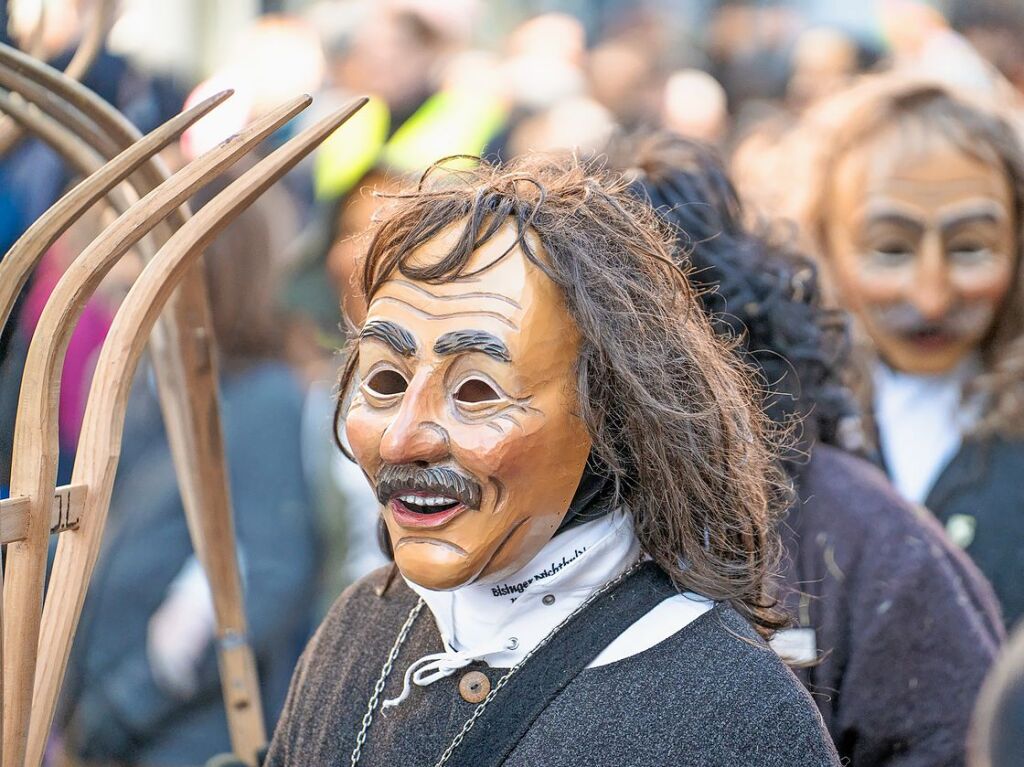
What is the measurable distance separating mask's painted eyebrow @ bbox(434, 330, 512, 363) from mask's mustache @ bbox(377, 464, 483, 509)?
134 millimetres

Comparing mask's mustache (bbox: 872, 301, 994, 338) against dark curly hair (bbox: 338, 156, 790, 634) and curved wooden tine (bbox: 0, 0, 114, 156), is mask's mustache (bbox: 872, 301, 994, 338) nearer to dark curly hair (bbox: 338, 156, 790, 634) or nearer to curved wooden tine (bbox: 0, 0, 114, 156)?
dark curly hair (bbox: 338, 156, 790, 634)

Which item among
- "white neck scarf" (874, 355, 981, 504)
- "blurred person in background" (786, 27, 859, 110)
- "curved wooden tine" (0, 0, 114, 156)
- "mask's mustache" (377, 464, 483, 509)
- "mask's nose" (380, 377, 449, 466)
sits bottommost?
"white neck scarf" (874, 355, 981, 504)

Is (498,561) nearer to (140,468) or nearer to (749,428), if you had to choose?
(749,428)

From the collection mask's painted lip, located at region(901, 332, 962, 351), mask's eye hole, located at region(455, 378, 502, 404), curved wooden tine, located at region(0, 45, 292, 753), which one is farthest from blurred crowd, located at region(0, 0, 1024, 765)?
mask's eye hole, located at region(455, 378, 502, 404)

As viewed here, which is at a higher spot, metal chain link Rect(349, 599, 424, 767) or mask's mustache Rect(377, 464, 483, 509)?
mask's mustache Rect(377, 464, 483, 509)

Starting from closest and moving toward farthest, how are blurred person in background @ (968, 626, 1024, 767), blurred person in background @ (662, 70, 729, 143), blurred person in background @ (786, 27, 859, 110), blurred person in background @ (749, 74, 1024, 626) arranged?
blurred person in background @ (968, 626, 1024, 767), blurred person in background @ (749, 74, 1024, 626), blurred person in background @ (662, 70, 729, 143), blurred person in background @ (786, 27, 859, 110)

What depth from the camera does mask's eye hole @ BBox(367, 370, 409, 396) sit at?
155cm

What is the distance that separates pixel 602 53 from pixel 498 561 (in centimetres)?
500

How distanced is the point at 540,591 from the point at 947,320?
5.15 feet

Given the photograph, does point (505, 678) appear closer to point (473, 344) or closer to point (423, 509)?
point (423, 509)

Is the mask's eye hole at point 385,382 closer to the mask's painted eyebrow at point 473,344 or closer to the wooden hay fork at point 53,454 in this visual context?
the mask's painted eyebrow at point 473,344

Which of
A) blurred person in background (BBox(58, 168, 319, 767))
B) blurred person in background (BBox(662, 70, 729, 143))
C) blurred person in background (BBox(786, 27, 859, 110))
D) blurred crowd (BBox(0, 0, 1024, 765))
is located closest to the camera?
blurred crowd (BBox(0, 0, 1024, 765))

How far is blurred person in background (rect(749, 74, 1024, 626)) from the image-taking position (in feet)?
8.93

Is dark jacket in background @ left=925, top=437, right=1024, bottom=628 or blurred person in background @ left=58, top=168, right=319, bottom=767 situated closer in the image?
dark jacket in background @ left=925, top=437, right=1024, bottom=628
